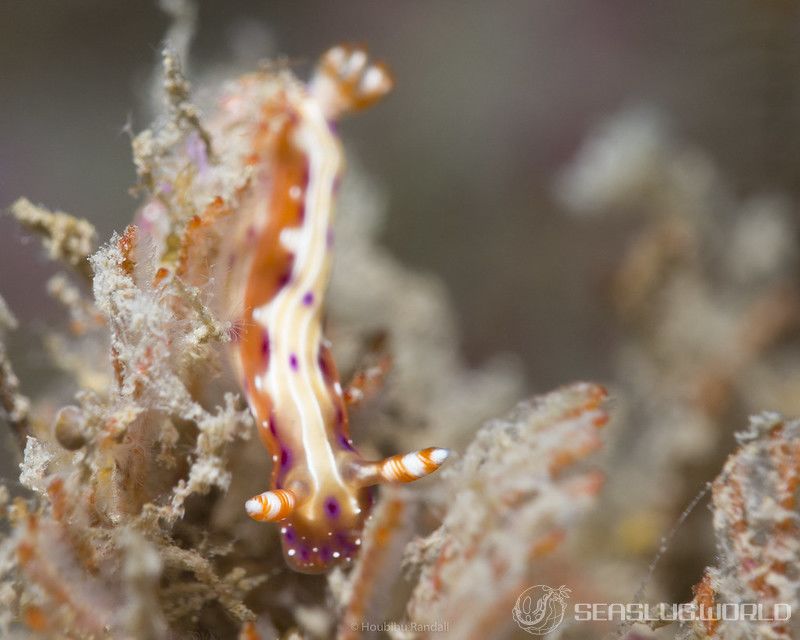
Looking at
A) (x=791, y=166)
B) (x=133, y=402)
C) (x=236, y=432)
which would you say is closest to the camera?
(x=133, y=402)

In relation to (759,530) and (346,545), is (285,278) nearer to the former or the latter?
(346,545)

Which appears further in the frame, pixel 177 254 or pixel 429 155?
pixel 429 155

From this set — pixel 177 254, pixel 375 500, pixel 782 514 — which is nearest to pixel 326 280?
pixel 177 254

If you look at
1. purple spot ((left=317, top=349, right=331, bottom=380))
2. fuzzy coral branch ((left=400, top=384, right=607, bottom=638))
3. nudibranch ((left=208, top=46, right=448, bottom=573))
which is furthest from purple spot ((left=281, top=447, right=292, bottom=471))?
fuzzy coral branch ((left=400, top=384, right=607, bottom=638))

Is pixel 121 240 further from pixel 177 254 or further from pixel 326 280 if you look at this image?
pixel 326 280

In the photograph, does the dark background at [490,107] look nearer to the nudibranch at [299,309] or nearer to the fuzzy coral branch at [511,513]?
the nudibranch at [299,309]

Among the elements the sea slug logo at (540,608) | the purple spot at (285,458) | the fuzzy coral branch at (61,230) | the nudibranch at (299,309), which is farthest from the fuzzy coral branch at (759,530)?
the fuzzy coral branch at (61,230)

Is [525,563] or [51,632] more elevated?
[525,563]
